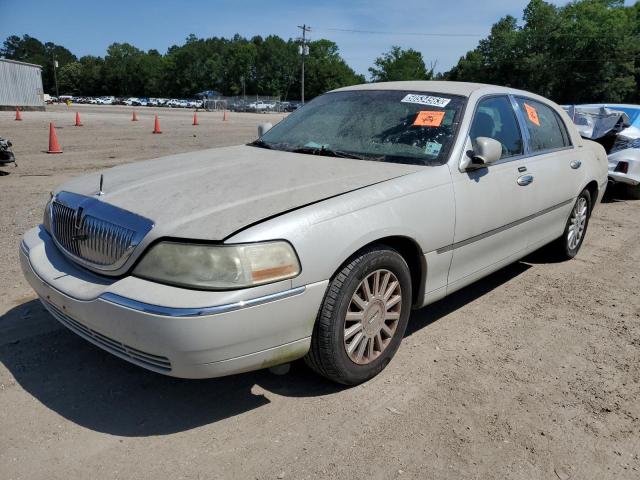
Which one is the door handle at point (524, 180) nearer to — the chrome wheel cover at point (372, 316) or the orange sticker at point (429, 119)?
the orange sticker at point (429, 119)

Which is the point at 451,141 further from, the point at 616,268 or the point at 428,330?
the point at 616,268

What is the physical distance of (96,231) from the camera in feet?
8.63

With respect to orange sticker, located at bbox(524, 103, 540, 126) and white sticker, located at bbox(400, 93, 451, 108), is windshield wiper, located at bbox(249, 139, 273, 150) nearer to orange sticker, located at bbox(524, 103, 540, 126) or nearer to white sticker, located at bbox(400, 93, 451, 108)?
white sticker, located at bbox(400, 93, 451, 108)

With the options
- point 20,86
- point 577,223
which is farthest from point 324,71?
point 577,223

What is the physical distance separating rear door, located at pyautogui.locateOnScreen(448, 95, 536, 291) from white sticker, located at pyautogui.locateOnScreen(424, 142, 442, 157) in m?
0.16

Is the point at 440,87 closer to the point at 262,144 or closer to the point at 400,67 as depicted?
the point at 262,144

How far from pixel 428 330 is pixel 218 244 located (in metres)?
1.90

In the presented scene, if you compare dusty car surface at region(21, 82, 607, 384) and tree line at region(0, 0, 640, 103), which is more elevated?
tree line at region(0, 0, 640, 103)

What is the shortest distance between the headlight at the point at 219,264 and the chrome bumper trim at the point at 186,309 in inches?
2.9

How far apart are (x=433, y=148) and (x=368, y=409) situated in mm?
1658

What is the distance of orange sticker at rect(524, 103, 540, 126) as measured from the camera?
14.0 feet

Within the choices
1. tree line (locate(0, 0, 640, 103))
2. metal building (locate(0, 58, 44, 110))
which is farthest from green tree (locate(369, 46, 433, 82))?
metal building (locate(0, 58, 44, 110))

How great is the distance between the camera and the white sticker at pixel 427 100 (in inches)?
142

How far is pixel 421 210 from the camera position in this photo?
9.80 ft
